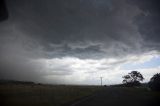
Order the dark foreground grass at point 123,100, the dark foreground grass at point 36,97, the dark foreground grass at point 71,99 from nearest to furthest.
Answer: the dark foreground grass at point 123,100
the dark foreground grass at point 71,99
the dark foreground grass at point 36,97

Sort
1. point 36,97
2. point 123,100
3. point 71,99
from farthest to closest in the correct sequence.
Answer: point 36,97
point 71,99
point 123,100

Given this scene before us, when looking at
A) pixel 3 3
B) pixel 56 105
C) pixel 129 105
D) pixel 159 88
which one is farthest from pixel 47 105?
pixel 159 88

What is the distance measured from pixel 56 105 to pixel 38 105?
1710mm

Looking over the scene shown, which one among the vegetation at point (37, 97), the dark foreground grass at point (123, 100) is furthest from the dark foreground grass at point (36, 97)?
the dark foreground grass at point (123, 100)

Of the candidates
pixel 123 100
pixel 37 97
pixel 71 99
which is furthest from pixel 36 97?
pixel 123 100

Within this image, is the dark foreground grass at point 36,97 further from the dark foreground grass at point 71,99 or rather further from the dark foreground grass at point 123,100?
the dark foreground grass at point 123,100

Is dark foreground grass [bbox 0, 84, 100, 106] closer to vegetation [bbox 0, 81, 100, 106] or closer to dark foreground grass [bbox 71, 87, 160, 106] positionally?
vegetation [bbox 0, 81, 100, 106]

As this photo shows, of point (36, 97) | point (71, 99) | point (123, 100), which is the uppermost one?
point (36, 97)

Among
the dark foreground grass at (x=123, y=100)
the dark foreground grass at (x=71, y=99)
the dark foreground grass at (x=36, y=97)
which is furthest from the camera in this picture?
the dark foreground grass at (x=36, y=97)

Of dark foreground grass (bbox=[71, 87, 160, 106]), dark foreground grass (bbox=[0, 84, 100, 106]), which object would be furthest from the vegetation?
dark foreground grass (bbox=[71, 87, 160, 106])

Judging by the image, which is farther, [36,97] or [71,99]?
[36,97]

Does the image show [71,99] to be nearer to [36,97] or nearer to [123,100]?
[36,97]

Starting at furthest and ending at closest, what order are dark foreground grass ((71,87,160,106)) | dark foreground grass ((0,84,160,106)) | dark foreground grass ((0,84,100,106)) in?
1. dark foreground grass ((0,84,100,106))
2. dark foreground grass ((0,84,160,106))
3. dark foreground grass ((71,87,160,106))

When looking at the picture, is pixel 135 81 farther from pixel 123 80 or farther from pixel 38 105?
pixel 38 105
